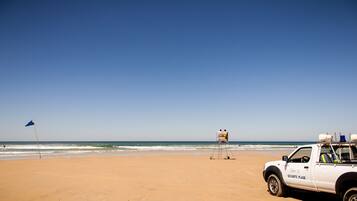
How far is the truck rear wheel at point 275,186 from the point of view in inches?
366

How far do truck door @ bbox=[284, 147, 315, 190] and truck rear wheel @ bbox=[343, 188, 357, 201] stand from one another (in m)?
1.06

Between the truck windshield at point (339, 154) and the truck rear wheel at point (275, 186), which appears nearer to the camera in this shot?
the truck windshield at point (339, 154)

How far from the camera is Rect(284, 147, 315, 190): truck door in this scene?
8.20 meters

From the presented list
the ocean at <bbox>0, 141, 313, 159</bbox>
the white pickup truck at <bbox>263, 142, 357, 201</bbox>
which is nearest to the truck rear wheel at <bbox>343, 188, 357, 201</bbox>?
the white pickup truck at <bbox>263, 142, 357, 201</bbox>

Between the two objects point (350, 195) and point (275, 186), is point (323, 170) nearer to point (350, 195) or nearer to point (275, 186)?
point (350, 195)

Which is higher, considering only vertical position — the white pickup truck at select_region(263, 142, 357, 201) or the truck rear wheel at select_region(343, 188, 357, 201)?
the white pickup truck at select_region(263, 142, 357, 201)

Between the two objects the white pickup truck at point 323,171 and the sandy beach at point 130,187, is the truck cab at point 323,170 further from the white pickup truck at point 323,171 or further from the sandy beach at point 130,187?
the sandy beach at point 130,187

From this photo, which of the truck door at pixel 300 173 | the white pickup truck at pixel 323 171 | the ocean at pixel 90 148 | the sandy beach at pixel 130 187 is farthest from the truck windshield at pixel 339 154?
the ocean at pixel 90 148

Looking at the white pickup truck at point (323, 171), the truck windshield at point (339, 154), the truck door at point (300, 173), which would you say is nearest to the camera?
the white pickup truck at point (323, 171)

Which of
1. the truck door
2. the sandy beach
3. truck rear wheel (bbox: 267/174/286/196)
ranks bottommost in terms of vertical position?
the sandy beach

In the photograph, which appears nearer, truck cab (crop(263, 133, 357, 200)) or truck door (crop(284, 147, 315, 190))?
truck cab (crop(263, 133, 357, 200))

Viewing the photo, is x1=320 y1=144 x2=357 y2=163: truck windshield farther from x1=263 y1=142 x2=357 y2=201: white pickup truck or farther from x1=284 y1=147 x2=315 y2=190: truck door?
x1=284 y1=147 x2=315 y2=190: truck door

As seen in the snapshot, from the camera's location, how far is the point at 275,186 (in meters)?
9.61

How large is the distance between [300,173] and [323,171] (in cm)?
87
